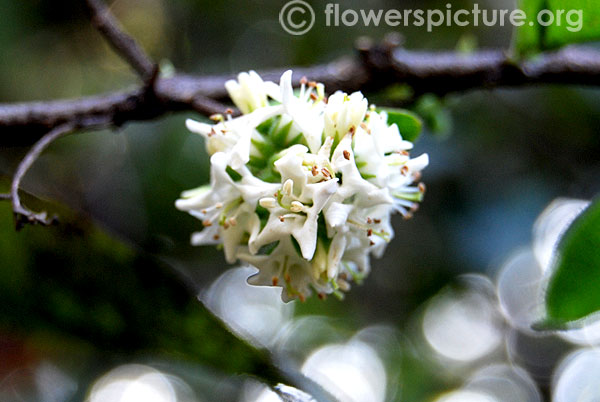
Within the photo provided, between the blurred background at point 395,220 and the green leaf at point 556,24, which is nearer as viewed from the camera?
the green leaf at point 556,24

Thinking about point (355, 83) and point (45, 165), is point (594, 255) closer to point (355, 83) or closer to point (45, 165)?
point (355, 83)

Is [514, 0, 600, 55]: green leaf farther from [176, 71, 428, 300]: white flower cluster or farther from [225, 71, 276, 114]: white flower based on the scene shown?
[225, 71, 276, 114]: white flower

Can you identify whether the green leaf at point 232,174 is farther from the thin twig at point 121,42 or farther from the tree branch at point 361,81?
the thin twig at point 121,42

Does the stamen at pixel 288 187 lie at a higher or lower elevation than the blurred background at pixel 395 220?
lower

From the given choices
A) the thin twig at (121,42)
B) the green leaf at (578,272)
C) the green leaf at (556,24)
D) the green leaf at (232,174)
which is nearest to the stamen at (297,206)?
the green leaf at (232,174)

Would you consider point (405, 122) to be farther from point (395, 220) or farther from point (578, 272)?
point (395, 220)

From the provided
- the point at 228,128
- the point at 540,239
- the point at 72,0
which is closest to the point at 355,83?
the point at 228,128
